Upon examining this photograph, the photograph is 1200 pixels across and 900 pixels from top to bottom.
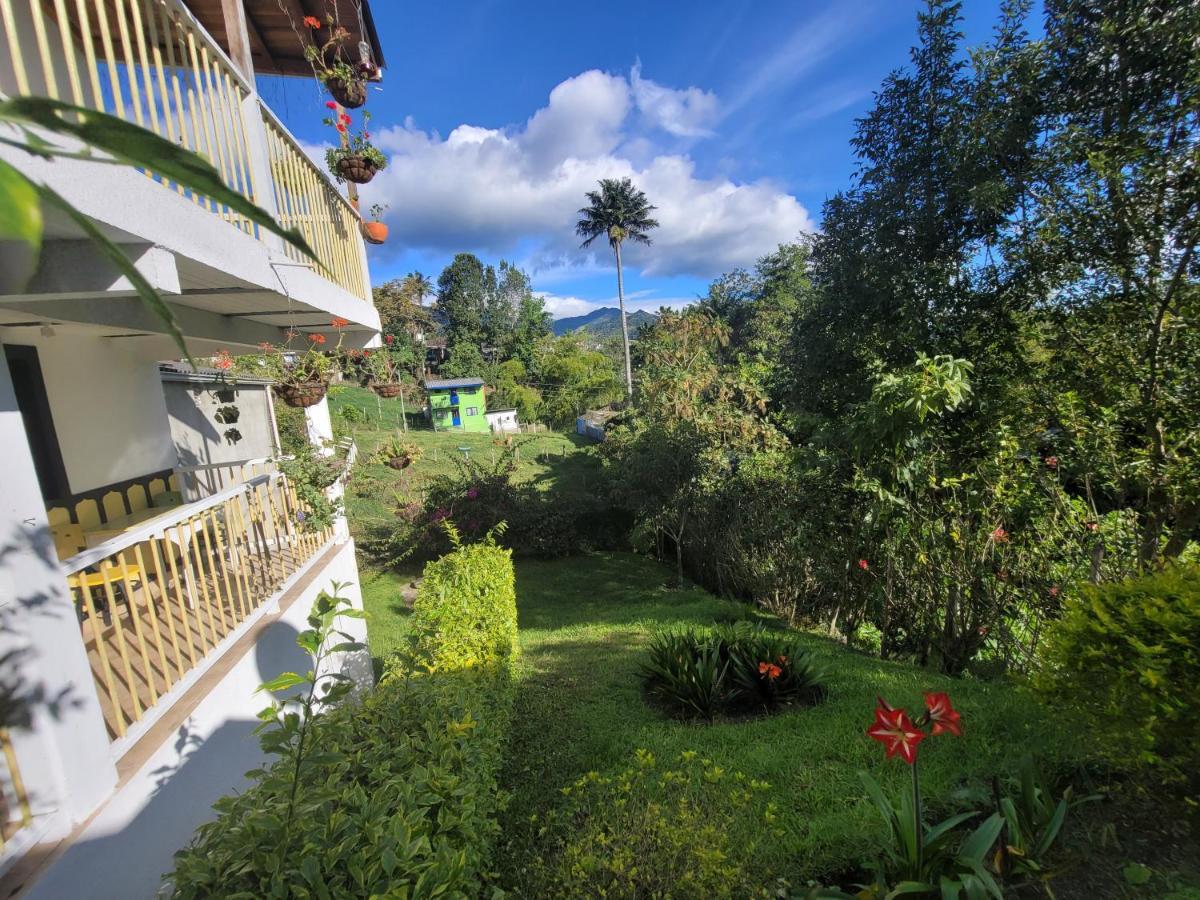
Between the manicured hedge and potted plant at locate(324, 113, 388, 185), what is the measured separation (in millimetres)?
4208

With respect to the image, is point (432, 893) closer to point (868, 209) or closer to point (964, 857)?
point (964, 857)

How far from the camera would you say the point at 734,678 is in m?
4.78

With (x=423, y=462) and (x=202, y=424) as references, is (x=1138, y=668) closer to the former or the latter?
(x=202, y=424)

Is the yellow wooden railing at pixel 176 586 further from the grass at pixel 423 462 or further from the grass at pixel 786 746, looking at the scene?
the grass at pixel 786 746

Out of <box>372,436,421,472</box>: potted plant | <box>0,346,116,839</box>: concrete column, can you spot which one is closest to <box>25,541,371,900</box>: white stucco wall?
<box>0,346,116,839</box>: concrete column

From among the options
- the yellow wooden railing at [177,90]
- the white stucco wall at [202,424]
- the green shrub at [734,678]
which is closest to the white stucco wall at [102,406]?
the white stucco wall at [202,424]

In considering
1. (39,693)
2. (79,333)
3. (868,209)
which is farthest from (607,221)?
(39,693)

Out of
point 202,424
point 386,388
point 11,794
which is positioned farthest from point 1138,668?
point 202,424

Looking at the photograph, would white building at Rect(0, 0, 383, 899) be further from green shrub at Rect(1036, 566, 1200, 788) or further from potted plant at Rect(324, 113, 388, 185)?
green shrub at Rect(1036, 566, 1200, 788)

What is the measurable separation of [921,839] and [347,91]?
631 centimetres

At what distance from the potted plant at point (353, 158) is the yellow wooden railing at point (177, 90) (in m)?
0.25

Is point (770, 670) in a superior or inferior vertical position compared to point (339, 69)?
inferior

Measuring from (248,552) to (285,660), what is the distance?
2.86 ft

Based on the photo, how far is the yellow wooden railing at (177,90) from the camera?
224 cm
